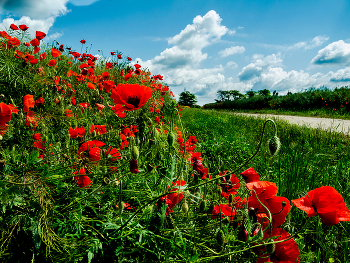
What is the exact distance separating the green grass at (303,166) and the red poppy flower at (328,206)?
6 cm

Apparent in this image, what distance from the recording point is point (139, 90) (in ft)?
3.65

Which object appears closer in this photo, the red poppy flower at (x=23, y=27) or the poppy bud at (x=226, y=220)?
the poppy bud at (x=226, y=220)

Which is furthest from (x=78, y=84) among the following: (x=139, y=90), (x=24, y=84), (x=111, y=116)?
(x=139, y=90)

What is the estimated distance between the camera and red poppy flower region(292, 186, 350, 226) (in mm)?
811

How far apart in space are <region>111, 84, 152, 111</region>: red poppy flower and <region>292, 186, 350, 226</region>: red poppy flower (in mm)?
845

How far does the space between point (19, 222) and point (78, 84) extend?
9.82ft

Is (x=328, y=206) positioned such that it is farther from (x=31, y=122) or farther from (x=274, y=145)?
(x=31, y=122)

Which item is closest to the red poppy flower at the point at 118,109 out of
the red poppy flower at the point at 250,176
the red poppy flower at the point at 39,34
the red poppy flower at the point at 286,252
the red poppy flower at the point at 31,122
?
the red poppy flower at the point at 31,122

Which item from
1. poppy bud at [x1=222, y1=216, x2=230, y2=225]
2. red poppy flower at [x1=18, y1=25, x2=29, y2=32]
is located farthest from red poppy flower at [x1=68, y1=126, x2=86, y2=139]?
red poppy flower at [x1=18, y1=25, x2=29, y2=32]

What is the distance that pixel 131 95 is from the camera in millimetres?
1116

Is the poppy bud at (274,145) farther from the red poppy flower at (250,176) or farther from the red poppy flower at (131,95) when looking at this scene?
the red poppy flower at (131,95)

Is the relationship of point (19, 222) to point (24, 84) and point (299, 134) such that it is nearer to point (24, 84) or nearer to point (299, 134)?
point (24, 84)

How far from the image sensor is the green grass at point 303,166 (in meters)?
1.20

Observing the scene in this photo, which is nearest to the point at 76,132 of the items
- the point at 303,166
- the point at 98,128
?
the point at 98,128
